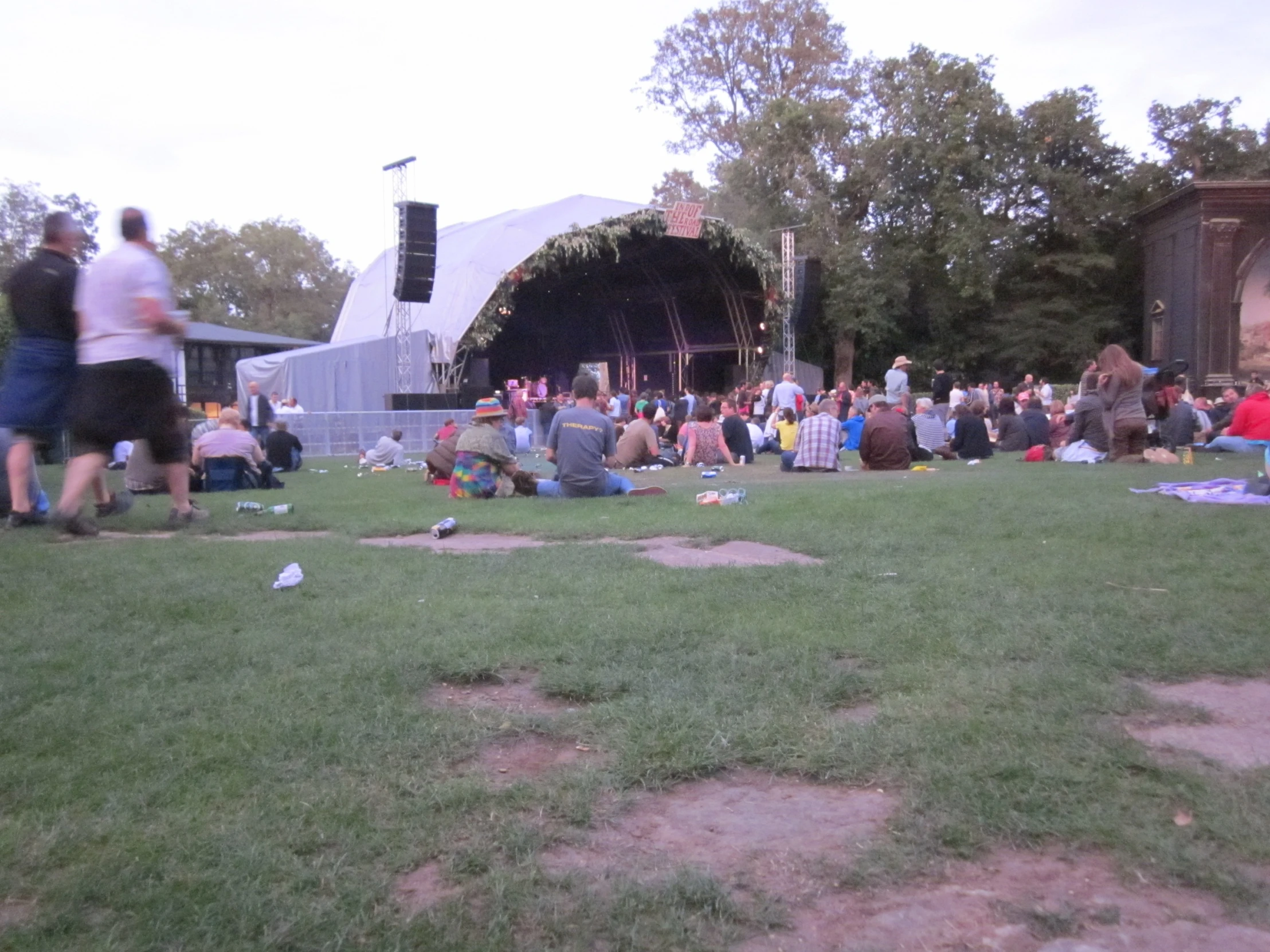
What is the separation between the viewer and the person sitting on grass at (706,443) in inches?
529

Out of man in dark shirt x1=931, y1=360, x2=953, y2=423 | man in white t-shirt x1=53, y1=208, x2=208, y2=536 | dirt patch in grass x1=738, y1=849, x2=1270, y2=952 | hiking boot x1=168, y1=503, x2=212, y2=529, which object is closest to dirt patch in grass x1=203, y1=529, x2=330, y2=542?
hiking boot x1=168, y1=503, x2=212, y2=529

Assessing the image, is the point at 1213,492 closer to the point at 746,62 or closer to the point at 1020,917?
the point at 1020,917

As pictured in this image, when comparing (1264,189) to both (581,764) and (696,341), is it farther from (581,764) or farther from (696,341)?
(581,764)

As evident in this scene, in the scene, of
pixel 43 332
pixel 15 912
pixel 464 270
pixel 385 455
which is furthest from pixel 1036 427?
pixel 464 270

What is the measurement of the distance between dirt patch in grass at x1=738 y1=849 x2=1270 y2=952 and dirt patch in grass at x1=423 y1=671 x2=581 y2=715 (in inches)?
47.9

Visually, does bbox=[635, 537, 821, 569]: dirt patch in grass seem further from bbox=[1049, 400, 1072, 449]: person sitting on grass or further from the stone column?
the stone column

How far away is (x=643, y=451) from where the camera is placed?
43.3 feet

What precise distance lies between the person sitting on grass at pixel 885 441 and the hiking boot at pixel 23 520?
8.38m

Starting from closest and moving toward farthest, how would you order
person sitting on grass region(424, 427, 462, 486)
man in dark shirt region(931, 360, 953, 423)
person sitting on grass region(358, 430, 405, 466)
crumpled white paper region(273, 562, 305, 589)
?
crumpled white paper region(273, 562, 305, 589), person sitting on grass region(424, 427, 462, 486), person sitting on grass region(358, 430, 405, 466), man in dark shirt region(931, 360, 953, 423)

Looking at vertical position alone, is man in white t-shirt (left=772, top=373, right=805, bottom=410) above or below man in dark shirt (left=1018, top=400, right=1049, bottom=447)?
above

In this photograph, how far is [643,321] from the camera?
36031 millimetres

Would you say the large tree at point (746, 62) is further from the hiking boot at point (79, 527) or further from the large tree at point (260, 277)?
the hiking boot at point (79, 527)

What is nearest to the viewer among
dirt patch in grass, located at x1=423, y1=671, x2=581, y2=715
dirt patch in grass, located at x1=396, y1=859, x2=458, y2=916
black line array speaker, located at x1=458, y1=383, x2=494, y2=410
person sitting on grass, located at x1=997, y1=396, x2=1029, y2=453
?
dirt patch in grass, located at x1=396, y1=859, x2=458, y2=916

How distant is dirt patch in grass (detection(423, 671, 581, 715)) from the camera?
3.00 m
